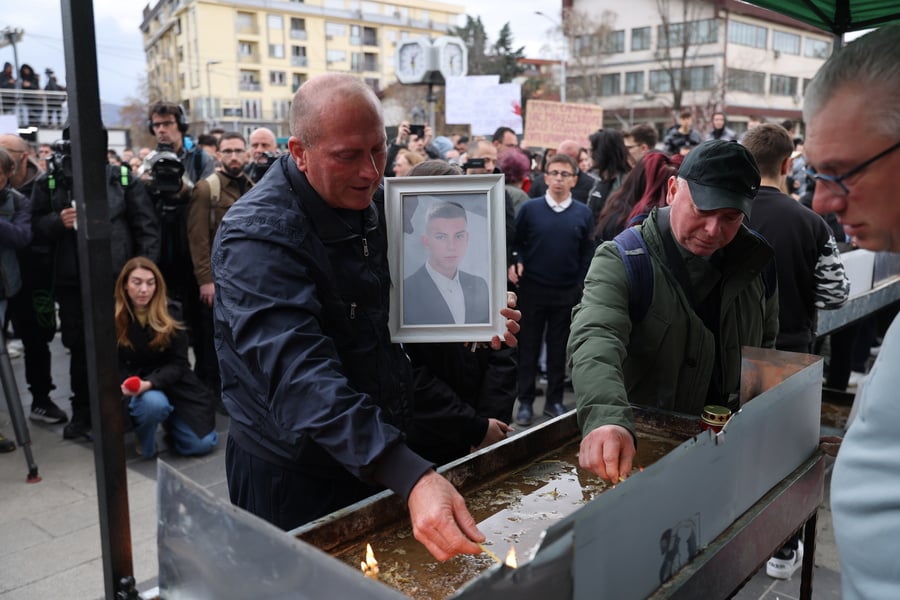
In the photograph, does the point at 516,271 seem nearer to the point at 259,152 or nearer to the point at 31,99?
the point at 259,152

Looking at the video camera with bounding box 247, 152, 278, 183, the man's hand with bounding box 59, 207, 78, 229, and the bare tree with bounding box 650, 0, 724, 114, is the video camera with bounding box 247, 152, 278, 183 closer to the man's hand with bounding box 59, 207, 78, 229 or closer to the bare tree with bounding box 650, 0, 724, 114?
the man's hand with bounding box 59, 207, 78, 229

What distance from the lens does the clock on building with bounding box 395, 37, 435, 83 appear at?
11.1m

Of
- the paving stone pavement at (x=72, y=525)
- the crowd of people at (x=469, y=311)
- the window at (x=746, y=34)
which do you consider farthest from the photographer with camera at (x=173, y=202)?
the window at (x=746, y=34)

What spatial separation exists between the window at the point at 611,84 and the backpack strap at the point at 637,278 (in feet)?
158

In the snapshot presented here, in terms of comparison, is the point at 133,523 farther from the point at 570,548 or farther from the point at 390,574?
the point at 570,548

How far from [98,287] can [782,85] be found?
167 ft

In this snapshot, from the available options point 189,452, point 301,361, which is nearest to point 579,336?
point 301,361

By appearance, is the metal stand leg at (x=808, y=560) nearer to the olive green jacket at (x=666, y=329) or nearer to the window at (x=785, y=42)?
the olive green jacket at (x=666, y=329)

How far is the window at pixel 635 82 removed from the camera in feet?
153

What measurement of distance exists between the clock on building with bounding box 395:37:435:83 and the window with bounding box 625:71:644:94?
38.6 m

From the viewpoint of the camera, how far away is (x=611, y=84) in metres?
48.1

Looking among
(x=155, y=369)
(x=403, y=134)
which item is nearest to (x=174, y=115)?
(x=155, y=369)

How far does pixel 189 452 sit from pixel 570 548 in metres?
4.32

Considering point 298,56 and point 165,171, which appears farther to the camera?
point 298,56
